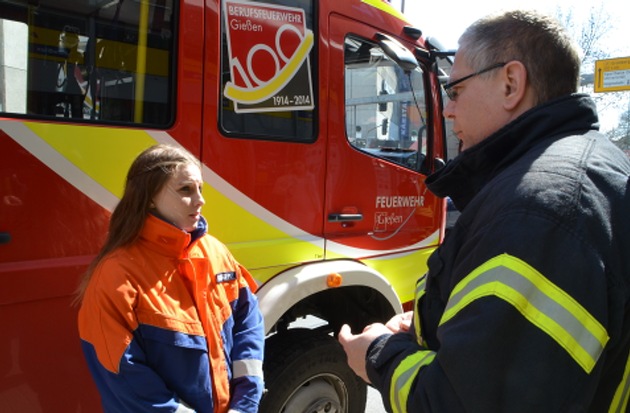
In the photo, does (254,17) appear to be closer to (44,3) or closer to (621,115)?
(44,3)

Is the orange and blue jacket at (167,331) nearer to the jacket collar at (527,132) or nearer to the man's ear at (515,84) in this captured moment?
the jacket collar at (527,132)

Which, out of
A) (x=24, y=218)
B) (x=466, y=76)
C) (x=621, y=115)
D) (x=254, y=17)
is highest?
(x=621, y=115)

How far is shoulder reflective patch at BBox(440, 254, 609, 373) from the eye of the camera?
32.2 inches

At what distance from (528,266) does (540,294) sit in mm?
50

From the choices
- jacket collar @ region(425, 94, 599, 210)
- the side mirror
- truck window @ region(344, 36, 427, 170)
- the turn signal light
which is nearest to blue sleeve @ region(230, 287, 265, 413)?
the turn signal light

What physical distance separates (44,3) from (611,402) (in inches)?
81.7

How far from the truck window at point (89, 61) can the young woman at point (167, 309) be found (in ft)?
1.06

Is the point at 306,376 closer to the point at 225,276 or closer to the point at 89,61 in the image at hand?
the point at 225,276

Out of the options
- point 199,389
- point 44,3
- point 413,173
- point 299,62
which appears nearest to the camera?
point 199,389

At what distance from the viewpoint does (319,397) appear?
2.63 metres

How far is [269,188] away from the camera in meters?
2.34

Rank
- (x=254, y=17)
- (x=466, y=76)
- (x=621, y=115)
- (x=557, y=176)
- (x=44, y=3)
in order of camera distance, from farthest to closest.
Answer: (x=621, y=115), (x=254, y=17), (x=44, y=3), (x=466, y=76), (x=557, y=176)

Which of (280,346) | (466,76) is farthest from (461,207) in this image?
(280,346)

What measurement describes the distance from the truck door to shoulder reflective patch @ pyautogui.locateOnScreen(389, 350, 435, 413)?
1611 mm
